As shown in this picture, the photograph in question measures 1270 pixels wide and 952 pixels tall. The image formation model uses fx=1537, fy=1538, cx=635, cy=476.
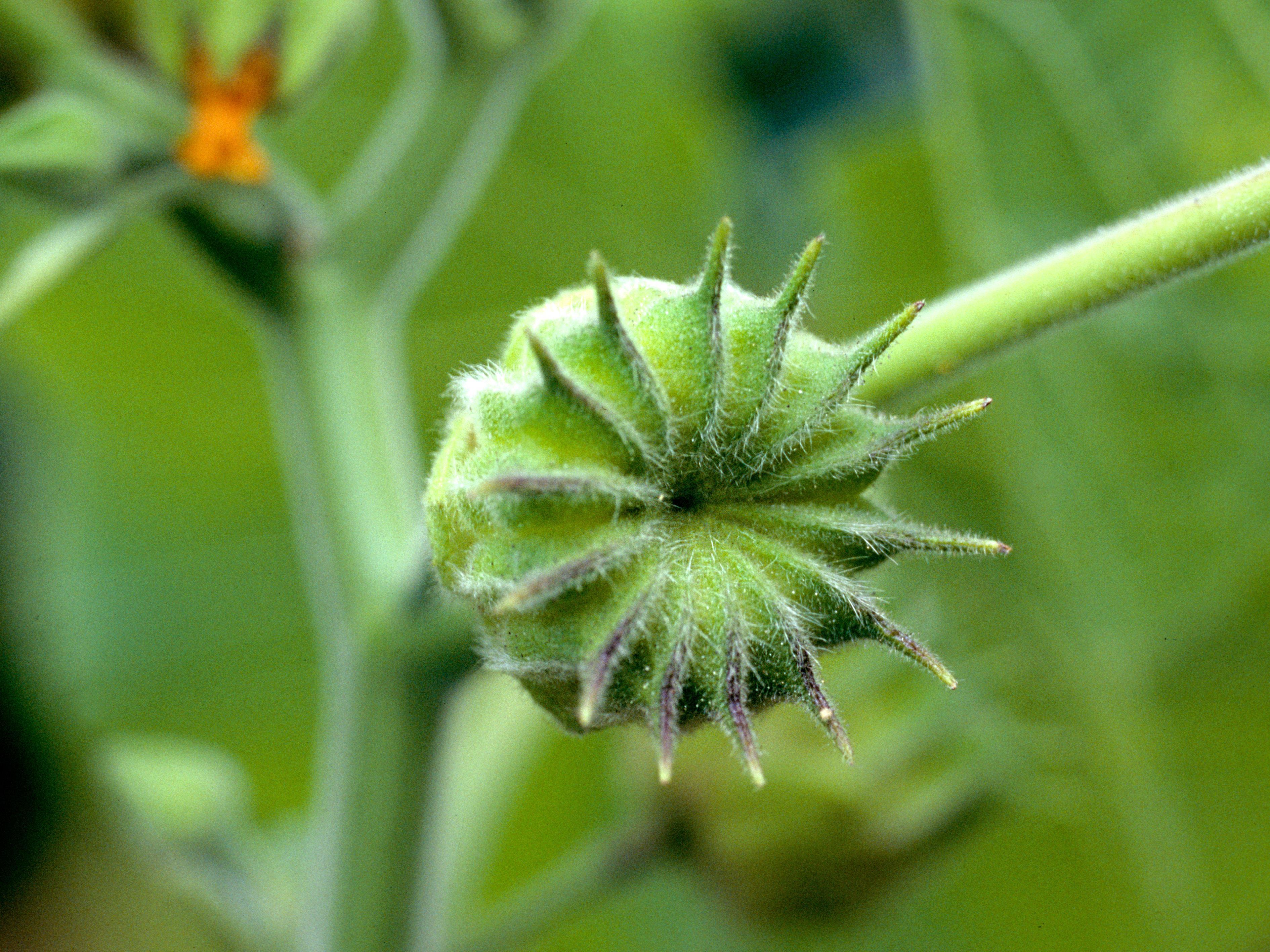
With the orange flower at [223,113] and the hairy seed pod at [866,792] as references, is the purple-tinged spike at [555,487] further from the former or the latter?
the hairy seed pod at [866,792]

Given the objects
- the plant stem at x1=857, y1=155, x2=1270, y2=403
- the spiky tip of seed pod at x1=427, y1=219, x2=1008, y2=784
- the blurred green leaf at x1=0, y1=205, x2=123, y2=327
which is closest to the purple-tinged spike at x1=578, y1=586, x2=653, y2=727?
the spiky tip of seed pod at x1=427, y1=219, x2=1008, y2=784

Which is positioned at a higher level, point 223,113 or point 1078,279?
point 223,113

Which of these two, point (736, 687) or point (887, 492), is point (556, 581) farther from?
point (887, 492)

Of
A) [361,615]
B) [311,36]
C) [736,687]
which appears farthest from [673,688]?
[311,36]

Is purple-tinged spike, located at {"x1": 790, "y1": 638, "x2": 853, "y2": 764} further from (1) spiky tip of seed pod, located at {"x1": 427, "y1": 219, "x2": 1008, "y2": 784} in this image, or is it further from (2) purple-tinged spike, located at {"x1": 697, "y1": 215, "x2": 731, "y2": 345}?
(2) purple-tinged spike, located at {"x1": 697, "y1": 215, "x2": 731, "y2": 345}

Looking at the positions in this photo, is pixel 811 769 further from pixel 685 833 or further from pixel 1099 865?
pixel 1099 865

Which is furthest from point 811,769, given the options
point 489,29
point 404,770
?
point 489,29
